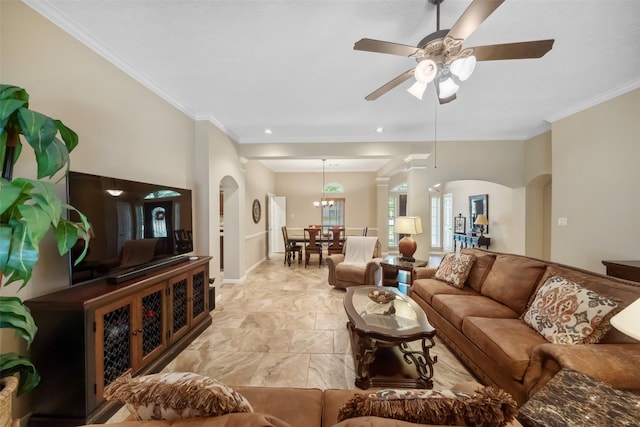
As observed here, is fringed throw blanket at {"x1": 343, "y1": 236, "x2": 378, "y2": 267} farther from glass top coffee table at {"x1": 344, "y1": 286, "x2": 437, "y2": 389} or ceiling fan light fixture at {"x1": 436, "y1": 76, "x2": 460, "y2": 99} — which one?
ceiling fan light fixture at {"x1": 436, "y1": 76, "x2": 460, "y2": 99}

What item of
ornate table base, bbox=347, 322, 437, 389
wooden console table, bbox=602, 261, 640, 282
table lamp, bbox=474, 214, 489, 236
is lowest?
ornate table base, bbox=347, 322, 437, 389

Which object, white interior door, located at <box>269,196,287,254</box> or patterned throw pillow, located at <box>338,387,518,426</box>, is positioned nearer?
patterned throw pillow, located at <box>338,387,518,426</box>

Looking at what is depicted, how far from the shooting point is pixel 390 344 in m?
1.88

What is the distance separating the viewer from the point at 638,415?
87 centimetres

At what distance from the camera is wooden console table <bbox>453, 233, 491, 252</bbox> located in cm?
619

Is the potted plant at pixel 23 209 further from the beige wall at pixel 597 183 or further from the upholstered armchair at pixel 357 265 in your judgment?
the beige wall at pixel 597 183

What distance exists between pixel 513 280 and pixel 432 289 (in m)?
0.79

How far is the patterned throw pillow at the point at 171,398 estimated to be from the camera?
708mm

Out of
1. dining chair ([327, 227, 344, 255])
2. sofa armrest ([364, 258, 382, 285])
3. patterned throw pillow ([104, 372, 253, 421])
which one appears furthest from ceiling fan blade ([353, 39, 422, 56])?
dining chair ([327, 227, 344, 255])

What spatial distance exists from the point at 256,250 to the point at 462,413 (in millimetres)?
5881

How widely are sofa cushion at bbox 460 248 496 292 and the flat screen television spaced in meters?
3.41

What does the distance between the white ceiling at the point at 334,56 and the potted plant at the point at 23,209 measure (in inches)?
45.4

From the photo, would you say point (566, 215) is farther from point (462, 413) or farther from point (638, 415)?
point (462, 413)

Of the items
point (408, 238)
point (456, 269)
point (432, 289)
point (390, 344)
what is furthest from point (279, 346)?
point (408, 238)
